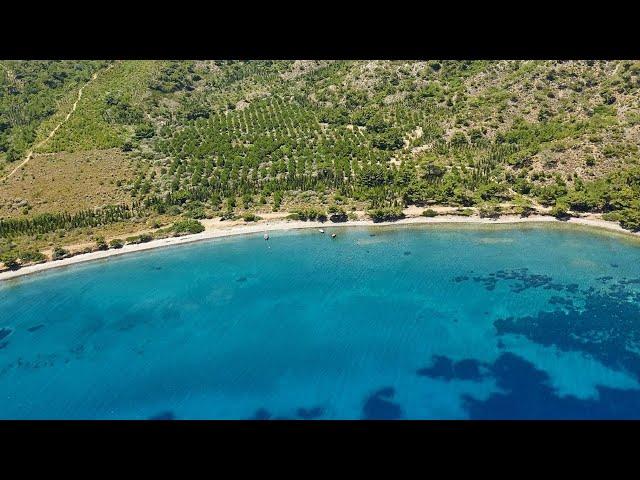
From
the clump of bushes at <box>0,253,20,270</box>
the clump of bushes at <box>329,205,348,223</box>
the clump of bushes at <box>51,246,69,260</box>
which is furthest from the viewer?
the clump of bushes at <box>329,205,348,223</box>

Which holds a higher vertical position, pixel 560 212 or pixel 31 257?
pixel 560 212

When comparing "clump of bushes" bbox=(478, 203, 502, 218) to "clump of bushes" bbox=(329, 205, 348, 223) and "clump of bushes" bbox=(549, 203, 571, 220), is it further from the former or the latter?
"clump of bushes" bbox=(329, 205, 348, 223)

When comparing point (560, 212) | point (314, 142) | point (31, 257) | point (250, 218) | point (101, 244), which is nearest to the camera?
point (31, 257)

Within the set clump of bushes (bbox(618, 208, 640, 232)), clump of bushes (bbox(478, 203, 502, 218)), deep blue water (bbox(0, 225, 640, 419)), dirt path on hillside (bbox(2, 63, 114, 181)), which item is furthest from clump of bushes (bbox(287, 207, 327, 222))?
dirt path on hillside (bbox(2, 63, 114, 181))

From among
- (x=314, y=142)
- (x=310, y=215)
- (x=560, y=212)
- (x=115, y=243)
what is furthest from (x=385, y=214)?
(x=115, y=243)

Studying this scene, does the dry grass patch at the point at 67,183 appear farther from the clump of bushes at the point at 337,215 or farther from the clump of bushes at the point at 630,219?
the clump of bushes at the point at 630,219

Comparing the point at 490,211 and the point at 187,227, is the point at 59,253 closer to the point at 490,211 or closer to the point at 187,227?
the point at 187,227

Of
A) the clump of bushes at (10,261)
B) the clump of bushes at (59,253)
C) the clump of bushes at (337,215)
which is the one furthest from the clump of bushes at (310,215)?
the clump of bushes at (10,261)
